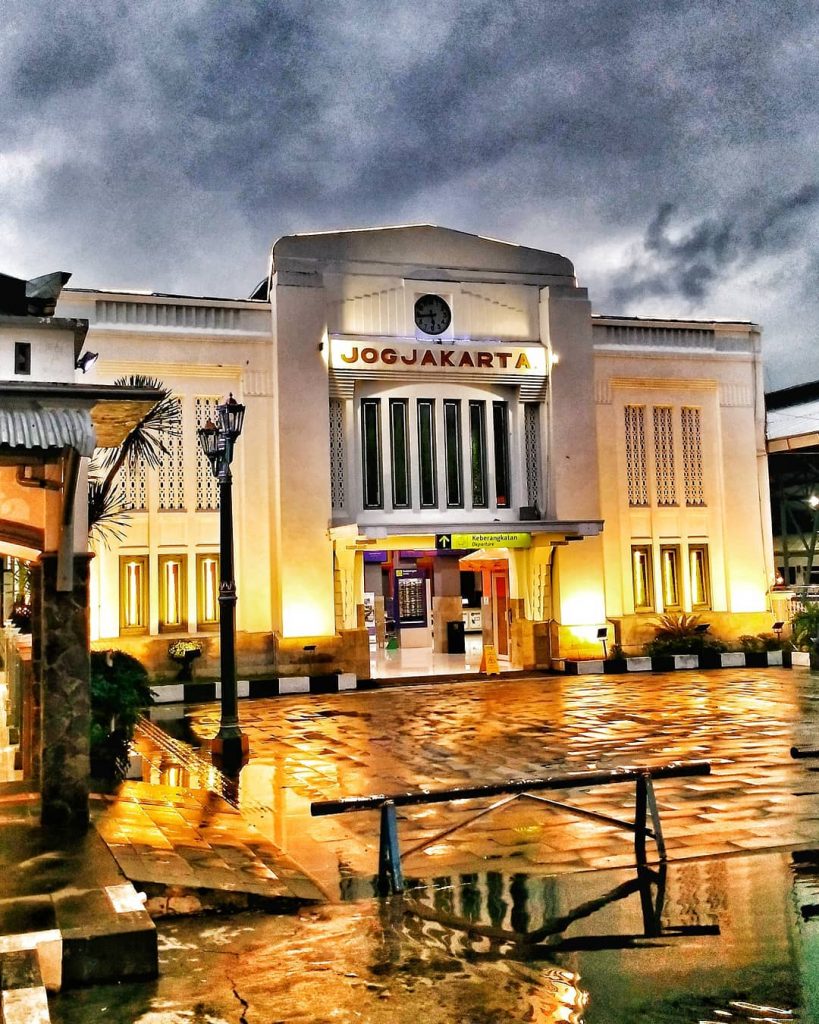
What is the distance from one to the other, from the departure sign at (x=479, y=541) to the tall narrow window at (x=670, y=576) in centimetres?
431

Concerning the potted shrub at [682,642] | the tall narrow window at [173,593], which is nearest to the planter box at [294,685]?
the tall narrow window at [173,593]

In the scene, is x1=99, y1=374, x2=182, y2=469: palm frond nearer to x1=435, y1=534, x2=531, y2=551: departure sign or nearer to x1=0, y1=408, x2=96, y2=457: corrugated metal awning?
x1=435, y1=534, x2=531, y2=551: departure sign

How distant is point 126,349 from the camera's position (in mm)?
21781

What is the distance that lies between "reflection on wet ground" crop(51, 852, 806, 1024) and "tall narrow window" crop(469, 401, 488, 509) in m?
16.7

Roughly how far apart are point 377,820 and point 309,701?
400 inches

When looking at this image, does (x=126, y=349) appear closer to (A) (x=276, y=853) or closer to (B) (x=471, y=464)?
(B) (x=471, y=464)

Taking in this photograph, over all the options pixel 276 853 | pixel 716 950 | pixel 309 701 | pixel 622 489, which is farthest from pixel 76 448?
pixel 622 489

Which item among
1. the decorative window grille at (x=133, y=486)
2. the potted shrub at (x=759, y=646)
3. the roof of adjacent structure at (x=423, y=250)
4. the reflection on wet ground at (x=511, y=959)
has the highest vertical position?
the roof of adjacent structure at (x=423, y=250)

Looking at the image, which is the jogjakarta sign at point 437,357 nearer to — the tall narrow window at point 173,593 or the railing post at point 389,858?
the tall narrow window at point 173,593

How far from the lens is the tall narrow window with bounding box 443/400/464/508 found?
23.2m

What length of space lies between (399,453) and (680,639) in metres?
8.22

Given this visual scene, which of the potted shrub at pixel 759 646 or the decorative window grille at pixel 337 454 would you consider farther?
the potted shrub at pixel 759 646

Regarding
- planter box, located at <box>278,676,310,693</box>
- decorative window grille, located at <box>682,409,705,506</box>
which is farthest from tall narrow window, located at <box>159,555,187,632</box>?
decorative window grille, located at <box>682,409,705,506</box>

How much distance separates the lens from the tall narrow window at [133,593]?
21.5 m
